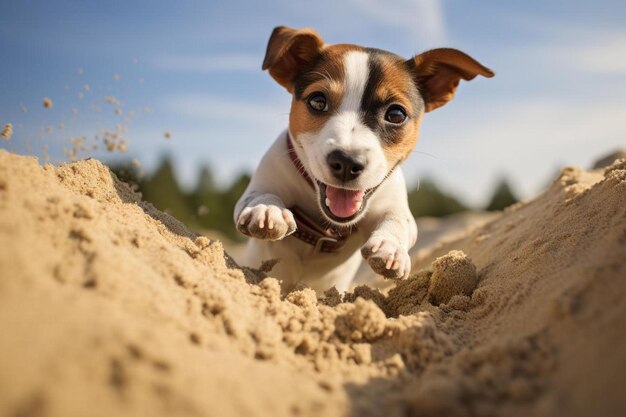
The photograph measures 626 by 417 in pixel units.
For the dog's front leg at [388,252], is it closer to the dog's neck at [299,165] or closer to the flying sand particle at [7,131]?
the dog's neck at [299,165]

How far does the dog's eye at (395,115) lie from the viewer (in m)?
3.56

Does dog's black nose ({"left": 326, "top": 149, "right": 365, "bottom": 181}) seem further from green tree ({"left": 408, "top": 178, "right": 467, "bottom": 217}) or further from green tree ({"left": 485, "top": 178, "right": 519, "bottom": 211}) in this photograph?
green tree ({"left": 408, "top": 178, "right": 467, "bottom": 217})

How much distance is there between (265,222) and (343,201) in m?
0.59

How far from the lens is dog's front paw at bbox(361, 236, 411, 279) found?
3.08 metres

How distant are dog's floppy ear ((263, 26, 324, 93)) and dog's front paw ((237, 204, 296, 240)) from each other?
3.37 ft

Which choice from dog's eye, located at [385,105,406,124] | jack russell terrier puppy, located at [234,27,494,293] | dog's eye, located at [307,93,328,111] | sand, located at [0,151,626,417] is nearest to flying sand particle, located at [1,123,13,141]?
sand, located at [0,151,626,417]

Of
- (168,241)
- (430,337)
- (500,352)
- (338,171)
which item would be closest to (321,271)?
(338,171)

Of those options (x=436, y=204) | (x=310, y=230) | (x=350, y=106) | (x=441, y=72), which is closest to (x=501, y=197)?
(x=436, y=204)

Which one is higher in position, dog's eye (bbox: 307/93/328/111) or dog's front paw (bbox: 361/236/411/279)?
dog's eye (bbox: 307/93/328/111)

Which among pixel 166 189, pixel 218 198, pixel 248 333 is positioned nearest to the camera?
pixel 248 333

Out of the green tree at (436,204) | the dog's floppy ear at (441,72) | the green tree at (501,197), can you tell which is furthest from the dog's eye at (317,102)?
the green tree at (436,204)

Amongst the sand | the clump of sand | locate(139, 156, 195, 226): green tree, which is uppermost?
locate(139, 156, 195, 226): green tree

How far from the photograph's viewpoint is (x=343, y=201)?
341 centimetres

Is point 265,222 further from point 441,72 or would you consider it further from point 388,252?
point 441,72
